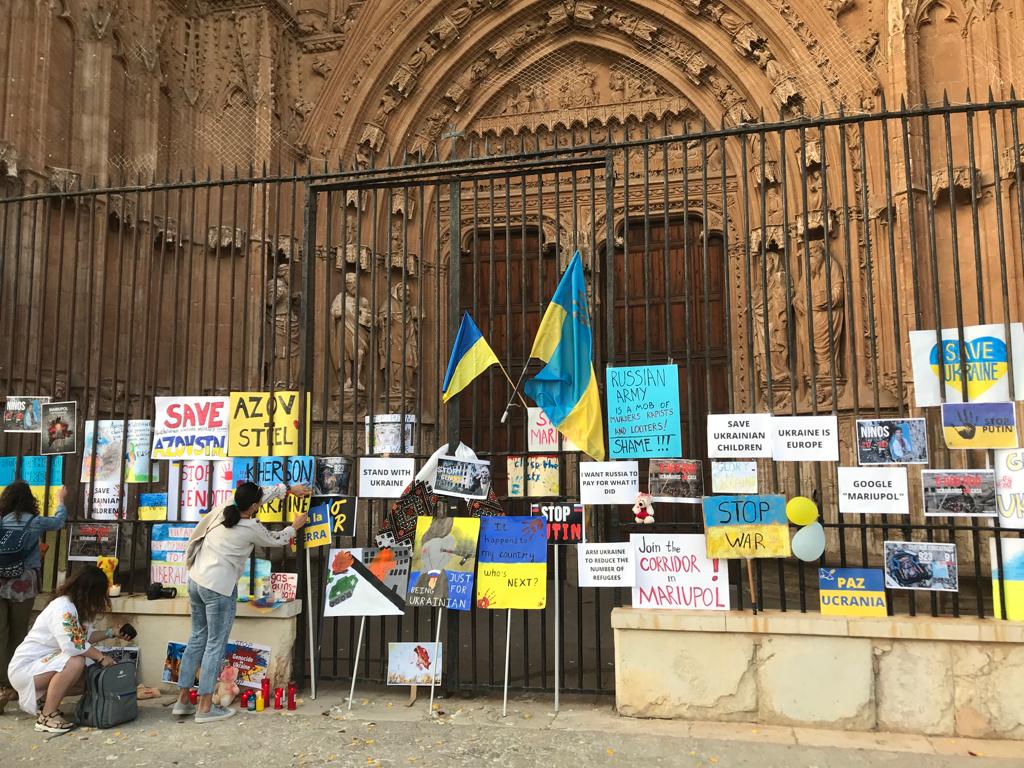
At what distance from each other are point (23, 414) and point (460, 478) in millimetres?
3664

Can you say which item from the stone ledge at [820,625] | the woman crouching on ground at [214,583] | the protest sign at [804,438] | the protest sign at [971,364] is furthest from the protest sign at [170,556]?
the protest sign at [971,364]

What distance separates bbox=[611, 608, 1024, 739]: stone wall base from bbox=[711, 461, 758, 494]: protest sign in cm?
74

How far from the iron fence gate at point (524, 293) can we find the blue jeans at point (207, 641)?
2.18 feet

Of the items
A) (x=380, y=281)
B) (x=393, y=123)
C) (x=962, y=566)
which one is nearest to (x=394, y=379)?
(x=380, y=281)

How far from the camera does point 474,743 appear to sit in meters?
4.23

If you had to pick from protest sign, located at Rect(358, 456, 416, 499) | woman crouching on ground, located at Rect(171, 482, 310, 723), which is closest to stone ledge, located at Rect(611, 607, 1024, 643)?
protest sign, located at Rect(358, 456, 416, 499)

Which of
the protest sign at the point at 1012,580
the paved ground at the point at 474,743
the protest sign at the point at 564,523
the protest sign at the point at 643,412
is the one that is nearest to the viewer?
the paved ground at the point at 474,743

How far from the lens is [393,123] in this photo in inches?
443

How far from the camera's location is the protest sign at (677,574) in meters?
4.66

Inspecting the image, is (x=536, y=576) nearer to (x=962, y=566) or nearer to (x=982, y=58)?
(x=962, y=566)

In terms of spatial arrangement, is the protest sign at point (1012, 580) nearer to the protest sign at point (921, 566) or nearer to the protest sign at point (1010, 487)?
the protest sign at point (1010, 487)

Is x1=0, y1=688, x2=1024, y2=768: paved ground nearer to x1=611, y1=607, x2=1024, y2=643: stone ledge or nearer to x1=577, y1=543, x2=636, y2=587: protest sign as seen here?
x1=611, y1=607, x2=1024, y2=643: stone ledge

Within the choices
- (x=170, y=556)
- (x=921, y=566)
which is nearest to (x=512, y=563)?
(x=921, y=566)

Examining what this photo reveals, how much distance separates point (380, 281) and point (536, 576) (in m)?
6.99
